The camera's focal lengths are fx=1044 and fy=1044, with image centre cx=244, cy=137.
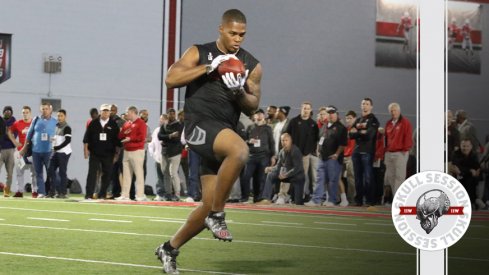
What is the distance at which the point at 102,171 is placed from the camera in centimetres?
1675

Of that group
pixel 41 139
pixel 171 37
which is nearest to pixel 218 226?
pixel 41 139

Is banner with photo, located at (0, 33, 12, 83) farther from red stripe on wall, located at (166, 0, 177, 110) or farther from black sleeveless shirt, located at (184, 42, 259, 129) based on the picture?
black sleeveless shirt, located at (184, 42, 259, 129)

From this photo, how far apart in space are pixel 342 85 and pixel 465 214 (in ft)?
79.1

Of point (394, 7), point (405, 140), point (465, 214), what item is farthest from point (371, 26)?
point (465, 214)

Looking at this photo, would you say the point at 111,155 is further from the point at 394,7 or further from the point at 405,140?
the point at 394,7

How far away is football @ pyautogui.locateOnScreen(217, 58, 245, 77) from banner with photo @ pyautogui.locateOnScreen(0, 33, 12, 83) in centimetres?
1680

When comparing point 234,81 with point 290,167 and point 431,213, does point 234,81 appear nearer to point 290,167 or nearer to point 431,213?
point 431,213

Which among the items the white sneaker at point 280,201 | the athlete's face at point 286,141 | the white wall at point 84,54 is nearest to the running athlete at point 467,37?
the white wall at point 84,54

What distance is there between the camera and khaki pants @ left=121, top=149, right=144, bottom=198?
16.8 meters

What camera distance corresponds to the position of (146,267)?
22.2 feet

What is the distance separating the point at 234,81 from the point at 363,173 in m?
9.10

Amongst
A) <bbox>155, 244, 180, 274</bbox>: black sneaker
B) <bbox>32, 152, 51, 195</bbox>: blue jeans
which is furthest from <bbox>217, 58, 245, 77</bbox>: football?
<bbox>32, 152, 51, 195</bbox>: blue jeans

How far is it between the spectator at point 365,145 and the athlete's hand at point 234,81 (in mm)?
8517

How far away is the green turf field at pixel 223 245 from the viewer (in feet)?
22.7
